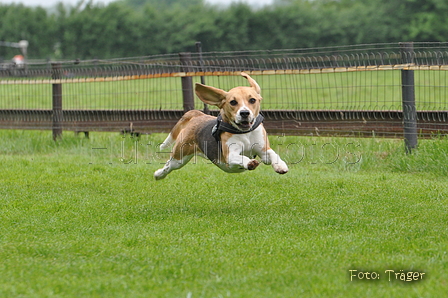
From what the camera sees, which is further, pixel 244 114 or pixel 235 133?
pixel 235 133

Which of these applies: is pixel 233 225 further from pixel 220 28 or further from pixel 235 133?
pixel 220 28

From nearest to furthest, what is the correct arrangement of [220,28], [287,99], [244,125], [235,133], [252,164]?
[252,164] → [244,125] → [235,133] → [287,99] → [220,28]

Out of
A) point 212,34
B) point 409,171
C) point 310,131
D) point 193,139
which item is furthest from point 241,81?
point 212,34

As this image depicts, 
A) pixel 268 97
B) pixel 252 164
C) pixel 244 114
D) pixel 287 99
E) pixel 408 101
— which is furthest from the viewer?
pixel 268 97

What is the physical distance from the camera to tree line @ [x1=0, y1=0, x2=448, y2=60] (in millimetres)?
47219

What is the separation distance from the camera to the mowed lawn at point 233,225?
453 cm

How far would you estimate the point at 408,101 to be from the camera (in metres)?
9.77

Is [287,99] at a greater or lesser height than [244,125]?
greater

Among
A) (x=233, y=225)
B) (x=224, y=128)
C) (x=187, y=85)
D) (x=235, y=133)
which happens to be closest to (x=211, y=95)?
(x=224, y=128)

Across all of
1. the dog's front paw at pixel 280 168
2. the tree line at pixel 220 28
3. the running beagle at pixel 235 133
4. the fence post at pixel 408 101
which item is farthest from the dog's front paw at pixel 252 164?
the tree line at pixel 220 28

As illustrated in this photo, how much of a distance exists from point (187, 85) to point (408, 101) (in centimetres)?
387

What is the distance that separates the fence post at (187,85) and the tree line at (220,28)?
35.4 meters

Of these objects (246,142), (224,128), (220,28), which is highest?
(220,28)

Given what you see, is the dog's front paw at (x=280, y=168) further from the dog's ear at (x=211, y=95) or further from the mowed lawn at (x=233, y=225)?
the dog's ear at (x=211, y=95)
